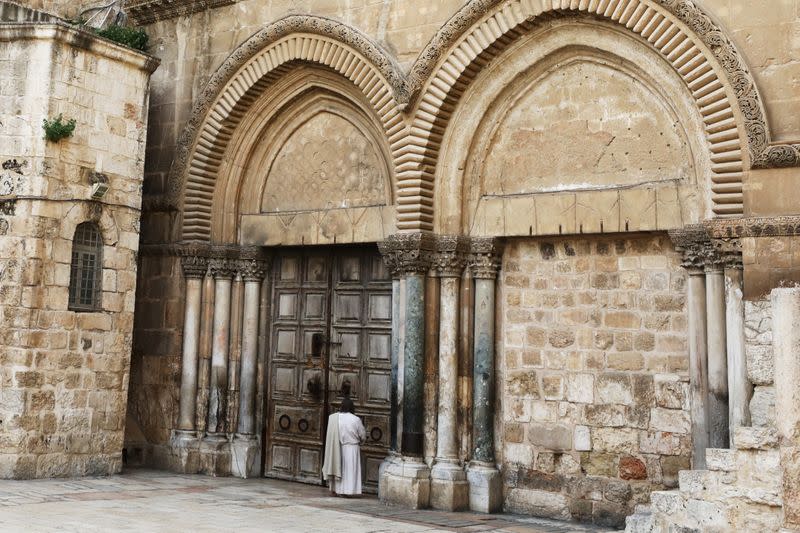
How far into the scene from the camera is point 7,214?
10.6 meters

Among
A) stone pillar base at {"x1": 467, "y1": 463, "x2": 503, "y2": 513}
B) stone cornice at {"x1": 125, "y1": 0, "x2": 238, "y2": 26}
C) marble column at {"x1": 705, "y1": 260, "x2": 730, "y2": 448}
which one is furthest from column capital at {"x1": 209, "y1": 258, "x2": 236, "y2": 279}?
marble column at {"x1": 705, "y1": 260, "x2": 730, "y2": 448}

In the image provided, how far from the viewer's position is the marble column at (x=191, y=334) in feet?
40.2

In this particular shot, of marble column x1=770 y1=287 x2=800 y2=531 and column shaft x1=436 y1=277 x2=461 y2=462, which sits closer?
marble column x1=770 y1=287 x2=800 y2=531

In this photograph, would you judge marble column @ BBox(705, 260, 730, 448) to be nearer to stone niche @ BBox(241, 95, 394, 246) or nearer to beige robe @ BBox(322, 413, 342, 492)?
stone niche @ BBox(241, 95, 394, 246)

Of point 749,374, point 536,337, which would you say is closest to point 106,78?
point 536,337

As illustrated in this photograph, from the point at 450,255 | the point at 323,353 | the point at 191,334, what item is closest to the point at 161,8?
the point at 191,334

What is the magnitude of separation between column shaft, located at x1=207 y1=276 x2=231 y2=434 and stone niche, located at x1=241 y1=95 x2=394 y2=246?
2.46 feet

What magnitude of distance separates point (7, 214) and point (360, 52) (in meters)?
4.31

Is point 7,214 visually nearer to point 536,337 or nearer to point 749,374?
point 536,337

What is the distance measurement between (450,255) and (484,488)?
248cm

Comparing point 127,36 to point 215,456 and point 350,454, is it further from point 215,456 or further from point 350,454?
point 350,454

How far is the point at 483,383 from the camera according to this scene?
10.4 meters

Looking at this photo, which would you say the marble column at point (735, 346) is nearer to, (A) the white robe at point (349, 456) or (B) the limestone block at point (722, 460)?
(B) the limestone block at point (722, 460)

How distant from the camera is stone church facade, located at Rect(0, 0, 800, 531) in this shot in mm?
8867
